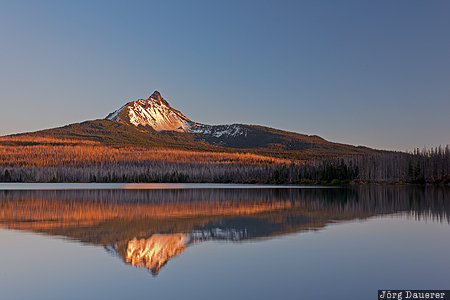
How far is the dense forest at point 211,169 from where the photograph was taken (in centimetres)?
10188

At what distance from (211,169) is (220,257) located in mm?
137279

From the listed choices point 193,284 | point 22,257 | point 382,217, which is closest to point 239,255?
point 193,284

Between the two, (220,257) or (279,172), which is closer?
(220,257)

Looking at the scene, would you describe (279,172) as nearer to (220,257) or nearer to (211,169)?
(211,169)

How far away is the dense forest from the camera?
10188cm

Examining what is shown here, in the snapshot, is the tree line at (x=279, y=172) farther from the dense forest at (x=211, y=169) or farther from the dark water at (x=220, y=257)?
the dark water at (x=220, y=257)

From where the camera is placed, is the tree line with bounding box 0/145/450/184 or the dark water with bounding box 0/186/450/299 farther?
the tree line with bounding box 0/145/450/184

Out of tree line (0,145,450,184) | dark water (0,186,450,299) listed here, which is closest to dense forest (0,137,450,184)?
tree line (0,145,450,184)

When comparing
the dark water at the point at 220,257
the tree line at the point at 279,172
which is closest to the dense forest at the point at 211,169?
the tree line at the point at 279,172

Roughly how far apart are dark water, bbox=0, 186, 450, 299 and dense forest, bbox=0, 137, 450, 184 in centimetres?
7838

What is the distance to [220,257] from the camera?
16.3 meters

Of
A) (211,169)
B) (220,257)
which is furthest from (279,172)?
(220,257)

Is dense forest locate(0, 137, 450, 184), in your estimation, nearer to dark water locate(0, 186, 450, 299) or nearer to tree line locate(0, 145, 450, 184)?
tree line locate(0, 145, 450, 184)

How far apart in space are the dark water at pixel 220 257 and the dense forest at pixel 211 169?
7838cm
